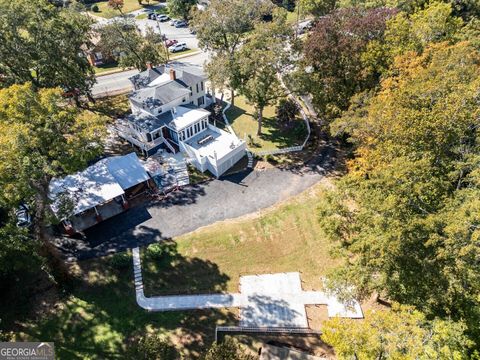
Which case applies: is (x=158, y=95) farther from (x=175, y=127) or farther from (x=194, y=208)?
(x=194, y=208)

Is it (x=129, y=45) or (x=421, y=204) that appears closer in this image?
(x=421, y=204)

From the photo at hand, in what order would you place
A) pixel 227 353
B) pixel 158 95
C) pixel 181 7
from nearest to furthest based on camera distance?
pixel 227 353, pixel 158 95, pixel 181 7

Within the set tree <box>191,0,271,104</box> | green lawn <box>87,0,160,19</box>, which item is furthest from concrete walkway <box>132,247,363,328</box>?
green lawn <box>87,0,160,19</box>

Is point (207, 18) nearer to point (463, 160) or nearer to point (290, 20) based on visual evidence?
point (463, 160)

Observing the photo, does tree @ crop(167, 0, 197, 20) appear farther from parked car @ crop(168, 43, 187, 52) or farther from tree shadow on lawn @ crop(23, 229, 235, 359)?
tree shadow on lawn @ crop(23, 229, 235, 359)

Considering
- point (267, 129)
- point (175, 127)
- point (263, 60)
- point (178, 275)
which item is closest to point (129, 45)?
point (175, 127)

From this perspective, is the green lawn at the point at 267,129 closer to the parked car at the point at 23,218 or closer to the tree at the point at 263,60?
the tree at the point at 263,60

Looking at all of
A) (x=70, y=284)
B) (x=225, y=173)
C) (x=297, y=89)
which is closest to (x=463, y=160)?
(x=297, y=89)
